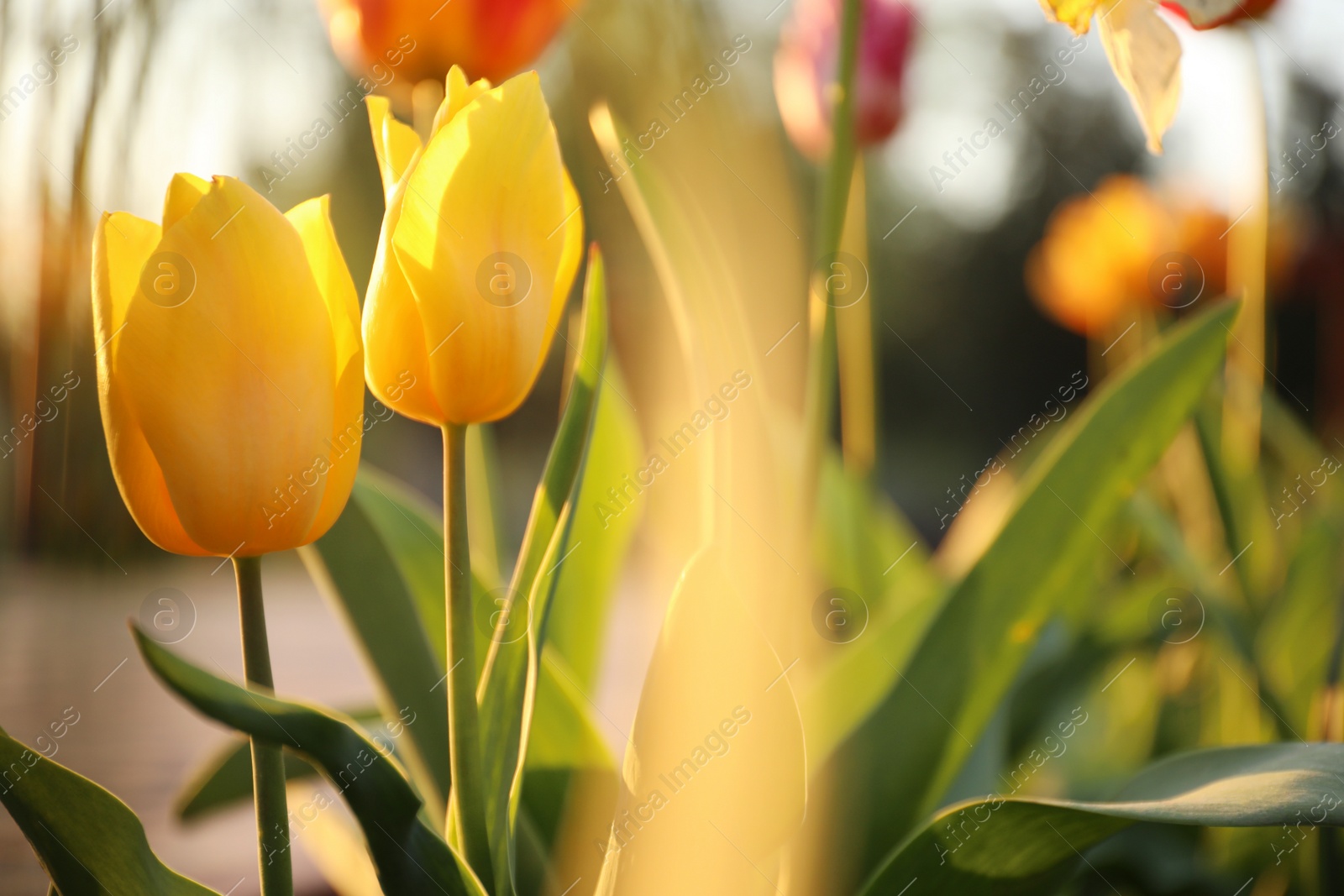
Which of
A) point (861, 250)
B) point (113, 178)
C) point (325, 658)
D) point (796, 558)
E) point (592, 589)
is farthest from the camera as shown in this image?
point (325, 658)

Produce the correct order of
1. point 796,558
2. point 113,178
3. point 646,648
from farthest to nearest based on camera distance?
point 646,648, point 796,558, point 113,178

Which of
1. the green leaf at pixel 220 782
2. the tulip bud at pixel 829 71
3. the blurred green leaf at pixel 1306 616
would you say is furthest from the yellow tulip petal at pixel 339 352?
the blurred green leaf at pixel 1306 616

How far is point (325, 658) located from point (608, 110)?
103 centimetres

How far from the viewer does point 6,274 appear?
21 cm

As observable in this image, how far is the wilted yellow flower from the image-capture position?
0.23m

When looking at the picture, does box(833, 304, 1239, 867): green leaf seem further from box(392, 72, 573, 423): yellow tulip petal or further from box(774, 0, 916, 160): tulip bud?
box(774, 0, 916, 160): tulip bud

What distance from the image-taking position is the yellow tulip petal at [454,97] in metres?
0.21

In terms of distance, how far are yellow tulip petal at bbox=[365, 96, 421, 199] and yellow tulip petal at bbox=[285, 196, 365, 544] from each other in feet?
0.06

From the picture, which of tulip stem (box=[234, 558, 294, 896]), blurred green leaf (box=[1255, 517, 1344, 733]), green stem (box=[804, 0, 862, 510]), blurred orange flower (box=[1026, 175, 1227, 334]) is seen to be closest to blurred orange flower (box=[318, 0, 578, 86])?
green stem (box=[804, 0, 862, 510])

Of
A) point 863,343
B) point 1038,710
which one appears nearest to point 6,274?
point 1038,710

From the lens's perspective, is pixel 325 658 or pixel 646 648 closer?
pixel 325 658

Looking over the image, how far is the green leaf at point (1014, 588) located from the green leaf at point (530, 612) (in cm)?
14

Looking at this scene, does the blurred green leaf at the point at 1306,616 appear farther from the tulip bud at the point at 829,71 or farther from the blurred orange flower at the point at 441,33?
the blurred orange flower at the point at 441,33

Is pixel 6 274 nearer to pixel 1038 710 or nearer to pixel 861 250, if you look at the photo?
pixel 1038 710
